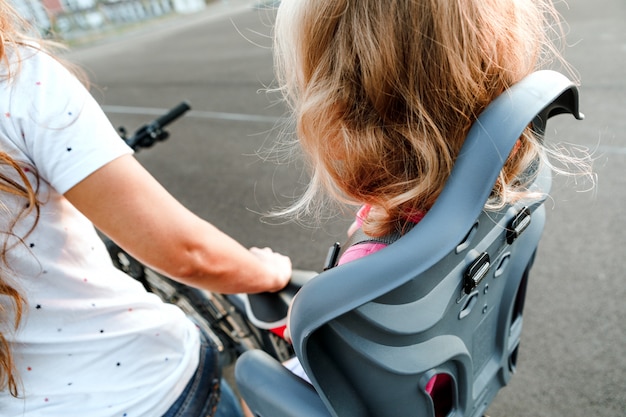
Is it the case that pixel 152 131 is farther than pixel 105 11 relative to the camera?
No

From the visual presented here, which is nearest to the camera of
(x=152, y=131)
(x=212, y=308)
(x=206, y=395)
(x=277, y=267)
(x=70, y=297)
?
(x=70, y=297)

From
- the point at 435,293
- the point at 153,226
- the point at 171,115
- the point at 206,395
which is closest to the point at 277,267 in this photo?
the point at 206,395

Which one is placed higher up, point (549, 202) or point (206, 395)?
point (206, 395)

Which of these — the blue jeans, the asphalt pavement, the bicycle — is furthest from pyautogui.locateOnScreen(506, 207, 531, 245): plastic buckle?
the bicycle

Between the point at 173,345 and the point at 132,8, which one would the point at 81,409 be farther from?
the point at 132,8

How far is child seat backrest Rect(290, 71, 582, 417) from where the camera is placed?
613mm

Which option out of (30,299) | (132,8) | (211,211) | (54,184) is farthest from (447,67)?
(132,8)

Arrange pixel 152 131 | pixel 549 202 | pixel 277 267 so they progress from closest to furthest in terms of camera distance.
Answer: pixel 277 267, pixel 152 131, pixel 549 202

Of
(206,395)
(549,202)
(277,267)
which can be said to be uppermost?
(277,267)

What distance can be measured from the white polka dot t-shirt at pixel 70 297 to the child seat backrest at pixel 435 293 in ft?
1.41

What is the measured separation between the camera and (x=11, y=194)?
28.4 inches

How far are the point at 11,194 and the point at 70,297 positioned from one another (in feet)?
0.77

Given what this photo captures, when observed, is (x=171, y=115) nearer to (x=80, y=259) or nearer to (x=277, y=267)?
(x=277, y=267)

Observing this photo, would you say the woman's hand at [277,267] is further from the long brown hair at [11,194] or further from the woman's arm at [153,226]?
the long brown hair at [11,194]
